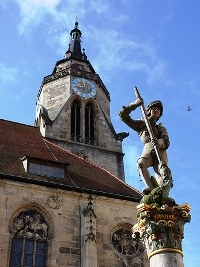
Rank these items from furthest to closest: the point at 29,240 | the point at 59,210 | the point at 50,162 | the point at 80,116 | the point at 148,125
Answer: the point at 80,116, the point at 50,162, the point at 59,210, the point at 29,240, the point at 148,125

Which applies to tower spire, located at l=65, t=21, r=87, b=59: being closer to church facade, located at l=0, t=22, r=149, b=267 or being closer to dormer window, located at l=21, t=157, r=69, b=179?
church facade, located at l=0, t=22, r=149, b=267

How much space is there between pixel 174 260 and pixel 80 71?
21958mm

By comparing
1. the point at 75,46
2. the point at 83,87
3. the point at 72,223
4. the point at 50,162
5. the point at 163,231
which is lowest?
the point at 163,231

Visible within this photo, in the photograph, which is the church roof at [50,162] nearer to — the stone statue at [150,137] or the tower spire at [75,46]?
the stone statue at [150,137]

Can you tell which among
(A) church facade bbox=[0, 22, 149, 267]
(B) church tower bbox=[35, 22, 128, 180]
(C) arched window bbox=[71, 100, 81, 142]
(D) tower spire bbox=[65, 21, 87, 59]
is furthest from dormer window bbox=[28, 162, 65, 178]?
(D) tower spire bbox=[65, 21, 87, 59]

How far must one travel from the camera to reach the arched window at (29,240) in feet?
40.4

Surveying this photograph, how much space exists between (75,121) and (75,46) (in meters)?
10.0

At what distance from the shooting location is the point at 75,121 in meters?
24.0

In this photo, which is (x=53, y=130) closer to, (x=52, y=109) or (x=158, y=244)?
(x=52, y=109)

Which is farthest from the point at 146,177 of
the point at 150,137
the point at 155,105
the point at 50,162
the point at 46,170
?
the point at 50,162

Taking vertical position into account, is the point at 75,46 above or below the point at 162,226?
above

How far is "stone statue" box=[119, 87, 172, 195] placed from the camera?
6262 millimetres

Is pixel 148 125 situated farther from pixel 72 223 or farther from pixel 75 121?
pixel 75 121

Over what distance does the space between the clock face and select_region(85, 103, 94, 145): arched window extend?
2.24 feet
